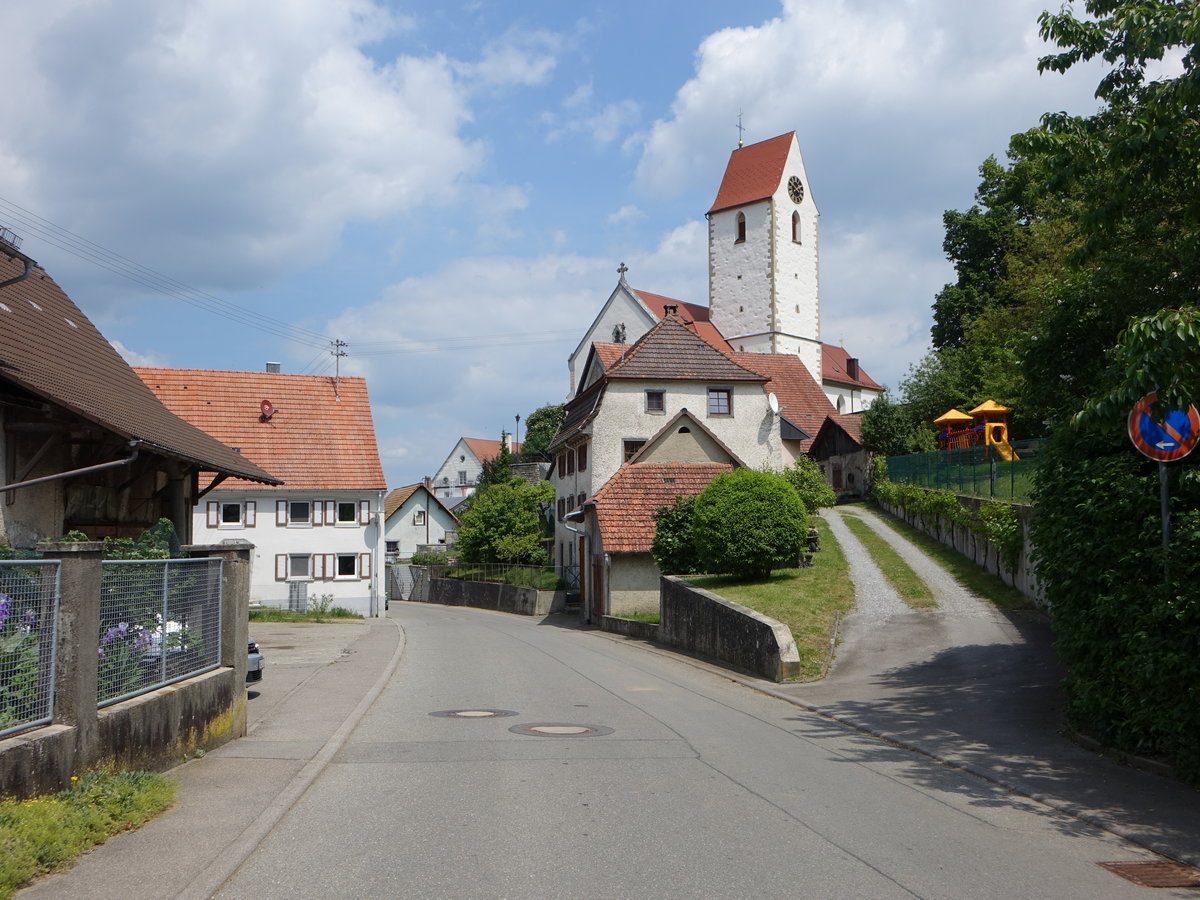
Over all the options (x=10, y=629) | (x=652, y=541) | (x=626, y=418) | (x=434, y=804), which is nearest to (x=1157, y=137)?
(x=434, y=804)

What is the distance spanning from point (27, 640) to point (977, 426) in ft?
116

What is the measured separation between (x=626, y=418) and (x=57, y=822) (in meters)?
33.3

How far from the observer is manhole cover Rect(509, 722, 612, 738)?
38.3 ft

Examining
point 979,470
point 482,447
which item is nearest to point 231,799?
point 979,470

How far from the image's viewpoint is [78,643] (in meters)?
7.65

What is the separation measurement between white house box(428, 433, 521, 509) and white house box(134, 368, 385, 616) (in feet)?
238

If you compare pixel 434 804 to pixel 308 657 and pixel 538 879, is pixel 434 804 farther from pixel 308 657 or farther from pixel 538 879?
pixel 308 657

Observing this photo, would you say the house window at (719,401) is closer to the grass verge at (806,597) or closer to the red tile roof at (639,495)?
the red tile roof at (639,495)

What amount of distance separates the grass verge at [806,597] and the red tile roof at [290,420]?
19491 millimetres

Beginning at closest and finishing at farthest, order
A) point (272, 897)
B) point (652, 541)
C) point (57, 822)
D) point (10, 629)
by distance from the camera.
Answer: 1. point (272, 897)
2. point (57, 822)
3. point (10, 629)
4. point (652, 541)

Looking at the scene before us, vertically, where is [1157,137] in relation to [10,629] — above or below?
above

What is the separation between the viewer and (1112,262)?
1249 cm

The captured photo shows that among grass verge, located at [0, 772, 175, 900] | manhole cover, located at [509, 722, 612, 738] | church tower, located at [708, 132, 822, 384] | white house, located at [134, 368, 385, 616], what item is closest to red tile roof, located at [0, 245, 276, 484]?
grass verge, located at [0, 772, 175, 900]

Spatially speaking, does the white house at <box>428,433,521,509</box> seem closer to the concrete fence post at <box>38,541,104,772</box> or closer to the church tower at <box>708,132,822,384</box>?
the church tower at <box>708,132,822,384</box>
